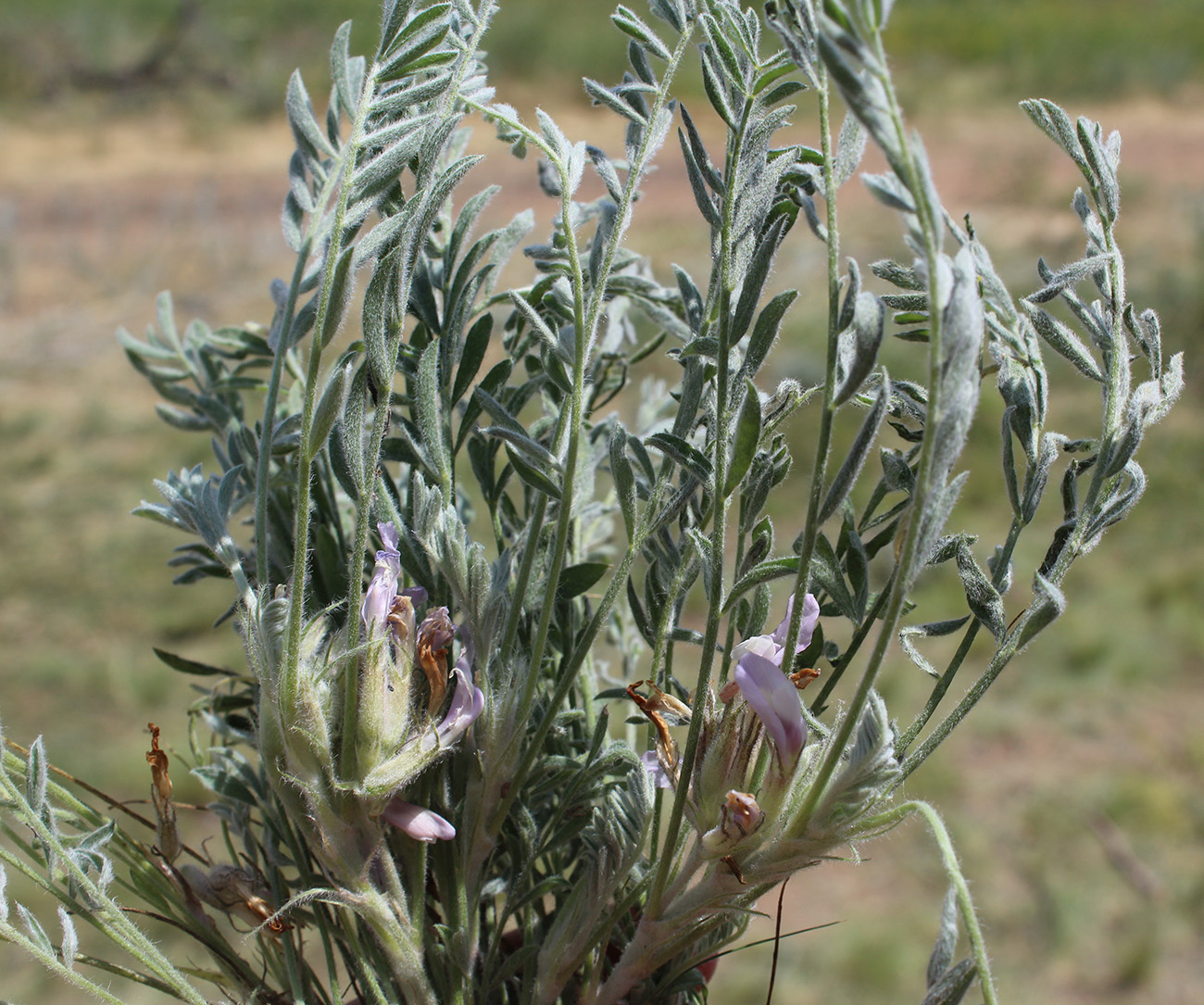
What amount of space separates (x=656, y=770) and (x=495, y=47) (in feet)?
26.8

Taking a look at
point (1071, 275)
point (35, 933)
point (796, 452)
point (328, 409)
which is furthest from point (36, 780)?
point (796, 452)

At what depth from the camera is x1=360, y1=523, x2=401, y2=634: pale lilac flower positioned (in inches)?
13.3

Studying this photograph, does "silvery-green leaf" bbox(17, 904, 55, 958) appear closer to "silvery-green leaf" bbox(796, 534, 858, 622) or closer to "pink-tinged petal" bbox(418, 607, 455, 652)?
"pink-tinged petal" bbox(418, 607, 455, 652)

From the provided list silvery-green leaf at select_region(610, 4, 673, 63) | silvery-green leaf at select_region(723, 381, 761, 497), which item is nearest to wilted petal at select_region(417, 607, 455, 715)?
silvery-green leaf at select_region(723, 381, 761, 497)

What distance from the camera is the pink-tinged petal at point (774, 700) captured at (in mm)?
313

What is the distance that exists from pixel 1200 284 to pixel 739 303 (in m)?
3.58

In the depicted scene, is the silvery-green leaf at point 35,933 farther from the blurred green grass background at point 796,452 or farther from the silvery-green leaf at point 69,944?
the blurred green grass background at point 796,452

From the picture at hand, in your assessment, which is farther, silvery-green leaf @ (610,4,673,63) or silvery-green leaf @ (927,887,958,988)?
silvery-green leaf @ (610,4,673,63)

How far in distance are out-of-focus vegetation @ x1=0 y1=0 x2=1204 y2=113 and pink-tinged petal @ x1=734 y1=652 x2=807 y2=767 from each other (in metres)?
7.11

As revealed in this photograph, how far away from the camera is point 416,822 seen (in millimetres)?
342

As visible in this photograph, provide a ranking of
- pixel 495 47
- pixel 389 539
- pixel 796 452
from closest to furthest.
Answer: pixel 389 539
pixel 796 452
pixel 495 47

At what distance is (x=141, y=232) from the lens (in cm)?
489

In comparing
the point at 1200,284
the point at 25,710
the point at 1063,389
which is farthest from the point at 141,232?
the point at 1200,284

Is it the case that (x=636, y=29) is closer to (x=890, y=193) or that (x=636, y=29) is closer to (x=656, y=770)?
(x=890, y=193)
